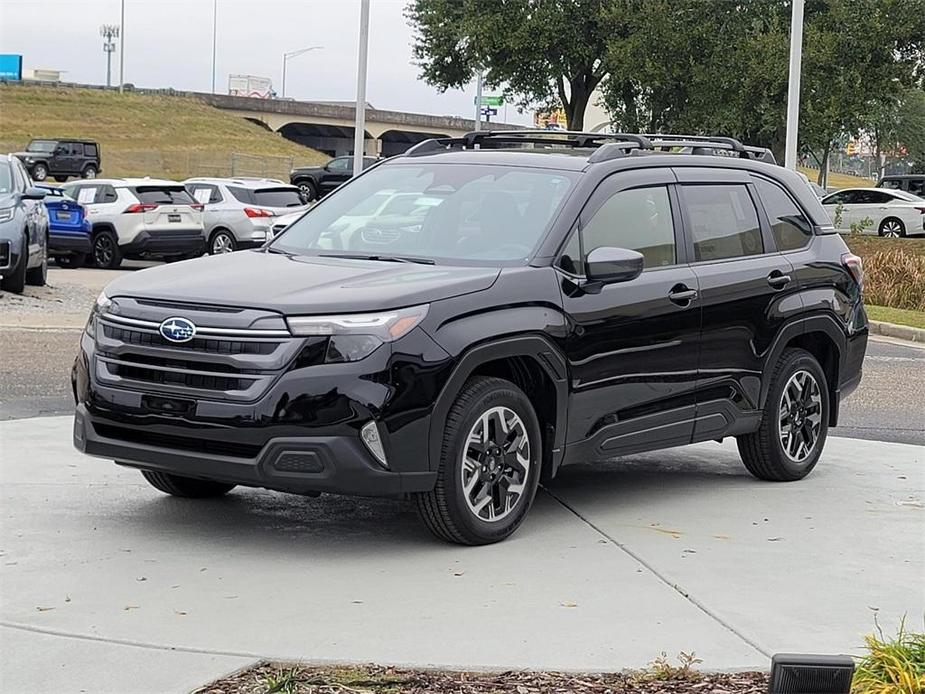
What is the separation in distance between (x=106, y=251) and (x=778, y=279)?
20.0 metres

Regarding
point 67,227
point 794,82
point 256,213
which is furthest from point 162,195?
point 794,82

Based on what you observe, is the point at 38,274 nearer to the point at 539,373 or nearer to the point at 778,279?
the point at 778,279

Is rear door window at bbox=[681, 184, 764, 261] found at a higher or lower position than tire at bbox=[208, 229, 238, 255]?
higher

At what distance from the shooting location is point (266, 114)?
371 ft

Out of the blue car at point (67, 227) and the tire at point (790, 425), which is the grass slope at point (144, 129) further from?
the tire at point (790, 425)

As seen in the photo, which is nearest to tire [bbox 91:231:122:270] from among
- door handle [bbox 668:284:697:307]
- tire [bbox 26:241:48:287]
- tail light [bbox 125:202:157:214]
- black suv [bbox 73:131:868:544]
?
tail light [bbox 125:202:157:214]

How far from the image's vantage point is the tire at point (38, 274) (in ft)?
64.7

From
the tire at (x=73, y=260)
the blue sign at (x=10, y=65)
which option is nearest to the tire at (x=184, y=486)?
the tire at (x=73, y=260)

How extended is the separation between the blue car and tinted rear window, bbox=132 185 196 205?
54.7 inches

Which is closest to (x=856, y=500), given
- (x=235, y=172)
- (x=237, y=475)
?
(x=237, y=475)

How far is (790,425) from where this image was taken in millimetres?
8336

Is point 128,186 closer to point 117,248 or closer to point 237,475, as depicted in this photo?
point 117,248

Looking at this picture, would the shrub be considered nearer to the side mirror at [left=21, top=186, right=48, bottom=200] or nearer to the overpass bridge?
the side mirror at [left=21, top=186, right=48, bottom=200]

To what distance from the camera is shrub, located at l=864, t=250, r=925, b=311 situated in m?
22.9
